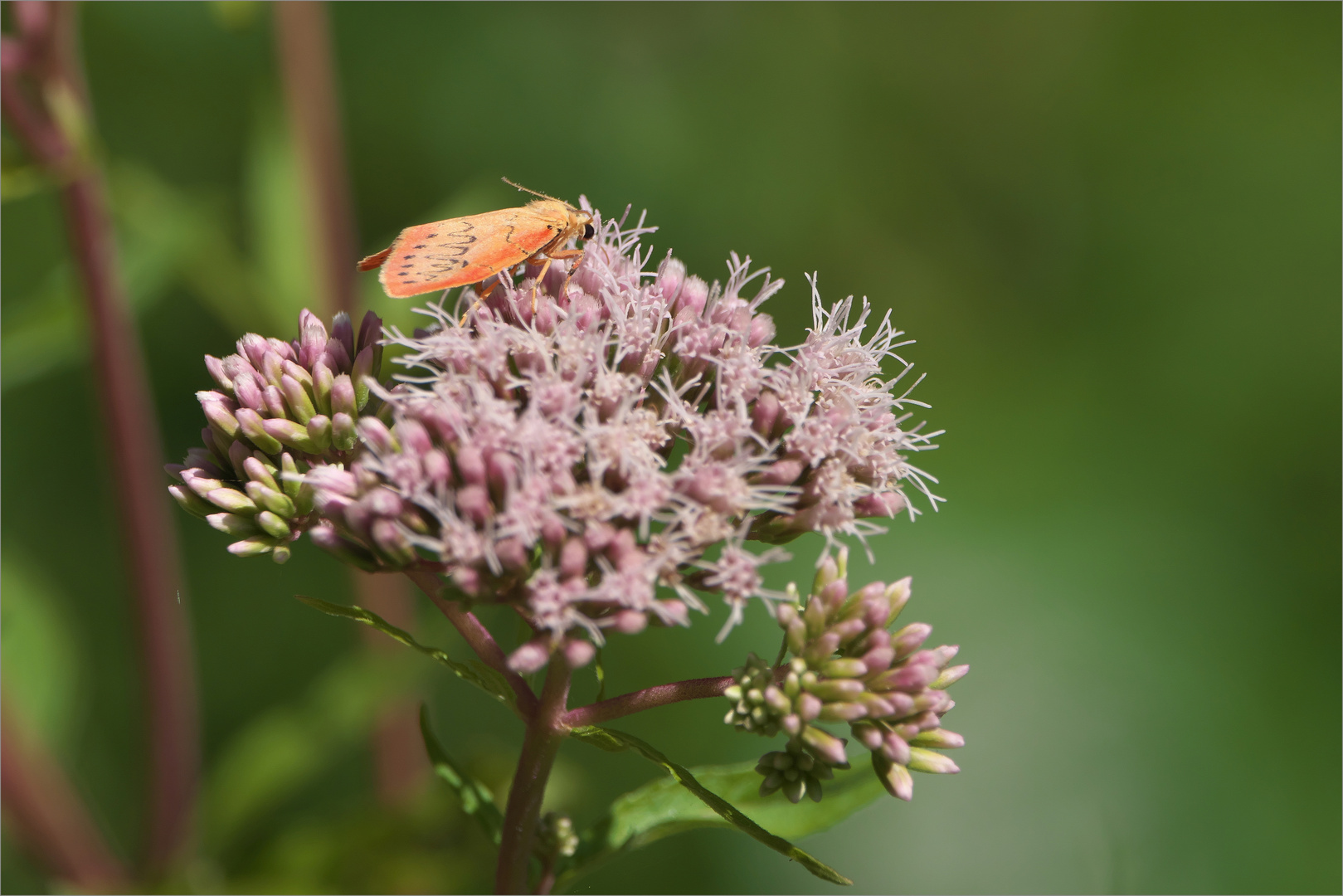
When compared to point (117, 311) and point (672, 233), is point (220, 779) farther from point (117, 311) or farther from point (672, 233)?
point (672, 233)

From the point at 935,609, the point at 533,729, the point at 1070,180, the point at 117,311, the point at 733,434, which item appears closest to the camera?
the point at 533,729

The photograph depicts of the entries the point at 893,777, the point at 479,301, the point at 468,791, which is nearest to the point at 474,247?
the point at 479,301

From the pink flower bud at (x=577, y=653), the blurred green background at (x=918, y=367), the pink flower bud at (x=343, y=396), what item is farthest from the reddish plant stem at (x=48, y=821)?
the pink flower bud at (x=577, y=653)

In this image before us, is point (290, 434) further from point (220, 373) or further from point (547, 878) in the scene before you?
point (547, 878)

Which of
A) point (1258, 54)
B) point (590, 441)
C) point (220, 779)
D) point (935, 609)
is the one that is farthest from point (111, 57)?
point (1258, 54)

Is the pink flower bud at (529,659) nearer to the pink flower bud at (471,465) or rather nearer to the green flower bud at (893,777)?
the pink flower bud at (471,465)

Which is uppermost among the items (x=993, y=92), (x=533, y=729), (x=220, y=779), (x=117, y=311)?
(x=993, y=92)
